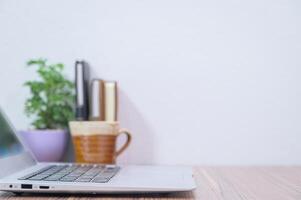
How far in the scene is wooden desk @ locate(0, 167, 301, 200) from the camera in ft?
1.98

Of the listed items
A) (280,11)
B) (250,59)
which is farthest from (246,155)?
(280,11)

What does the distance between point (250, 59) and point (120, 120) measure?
39 centimetres

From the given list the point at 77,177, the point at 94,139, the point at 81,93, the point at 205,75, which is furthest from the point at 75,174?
the point at 205,75

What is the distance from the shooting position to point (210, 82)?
3.41 feet

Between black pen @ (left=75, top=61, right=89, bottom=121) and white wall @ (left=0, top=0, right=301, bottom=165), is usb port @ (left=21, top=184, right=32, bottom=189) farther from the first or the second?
white wall @ (left=0, top=0, right=301, bottom=165)

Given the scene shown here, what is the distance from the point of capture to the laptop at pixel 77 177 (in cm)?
58

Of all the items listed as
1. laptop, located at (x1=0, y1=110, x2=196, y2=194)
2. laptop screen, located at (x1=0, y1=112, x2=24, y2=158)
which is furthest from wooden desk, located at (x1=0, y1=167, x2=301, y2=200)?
laptop screen, located at (x1=0, y1=112, x2=24, y2=158)

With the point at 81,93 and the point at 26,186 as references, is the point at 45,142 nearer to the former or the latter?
the point at 81,93

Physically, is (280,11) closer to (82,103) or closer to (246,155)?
(246,155)

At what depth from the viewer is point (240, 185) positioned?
706 millimetres

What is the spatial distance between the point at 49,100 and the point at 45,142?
0.10 metres

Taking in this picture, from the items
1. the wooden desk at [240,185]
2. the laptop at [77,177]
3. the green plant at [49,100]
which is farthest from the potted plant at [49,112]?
the wooden desk at [240,185]

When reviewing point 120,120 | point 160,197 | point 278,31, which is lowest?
point 160,197

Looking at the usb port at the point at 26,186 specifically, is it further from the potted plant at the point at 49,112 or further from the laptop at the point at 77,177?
the potted plant at the point at 49,112
